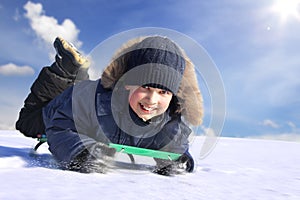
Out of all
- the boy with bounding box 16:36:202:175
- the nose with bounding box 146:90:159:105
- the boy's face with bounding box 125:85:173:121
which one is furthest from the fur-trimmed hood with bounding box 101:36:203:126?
the nose with bounding box 146:90:159:105

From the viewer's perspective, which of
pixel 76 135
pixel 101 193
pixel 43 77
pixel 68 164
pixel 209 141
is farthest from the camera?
pixel 43 77

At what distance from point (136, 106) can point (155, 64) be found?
0.80ft

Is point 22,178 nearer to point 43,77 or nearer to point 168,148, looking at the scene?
point 168,148

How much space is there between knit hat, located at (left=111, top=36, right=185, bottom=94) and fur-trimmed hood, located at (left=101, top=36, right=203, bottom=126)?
0.11 ft

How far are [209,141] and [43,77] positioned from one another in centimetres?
141

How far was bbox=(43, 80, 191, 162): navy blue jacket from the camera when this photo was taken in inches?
62.0

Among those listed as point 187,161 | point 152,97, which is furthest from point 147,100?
point 187,161

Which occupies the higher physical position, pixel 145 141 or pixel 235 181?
pixel 145 141

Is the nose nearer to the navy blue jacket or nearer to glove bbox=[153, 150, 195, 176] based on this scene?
the navy blue jacket

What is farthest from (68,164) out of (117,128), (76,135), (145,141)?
(145,141)

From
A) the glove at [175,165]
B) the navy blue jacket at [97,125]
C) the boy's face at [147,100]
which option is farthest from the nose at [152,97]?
the glove at [175,165]

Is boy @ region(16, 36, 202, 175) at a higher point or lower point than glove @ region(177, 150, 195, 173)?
higher

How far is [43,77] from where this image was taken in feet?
8.13

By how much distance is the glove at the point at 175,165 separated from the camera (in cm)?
160
